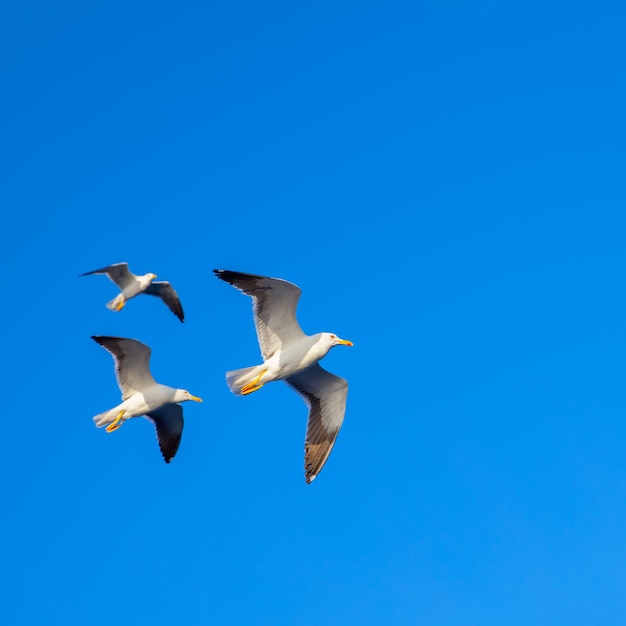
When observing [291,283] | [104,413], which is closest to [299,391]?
[291,283]

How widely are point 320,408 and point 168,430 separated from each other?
15.7 feet

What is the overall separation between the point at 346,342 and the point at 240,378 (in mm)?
2117

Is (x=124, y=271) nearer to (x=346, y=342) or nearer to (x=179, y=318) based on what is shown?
(x=179, y=318)

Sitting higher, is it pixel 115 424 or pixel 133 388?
pixel 133 388

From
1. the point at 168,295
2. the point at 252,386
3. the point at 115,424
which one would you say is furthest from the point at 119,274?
the point at 252,386

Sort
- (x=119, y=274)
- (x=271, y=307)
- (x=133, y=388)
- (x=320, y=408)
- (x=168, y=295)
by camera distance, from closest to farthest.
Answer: (x=271, y=307) < (x=320, y=408) < (x=133, y=388) < (x=119, y=274) < (x=168, y=295)

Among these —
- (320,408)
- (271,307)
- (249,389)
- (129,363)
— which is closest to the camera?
(271,307)

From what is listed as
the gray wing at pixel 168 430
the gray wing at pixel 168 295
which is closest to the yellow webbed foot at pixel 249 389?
the gray wing at pixel 168 430

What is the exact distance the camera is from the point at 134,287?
2622cm

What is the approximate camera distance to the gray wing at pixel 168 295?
89.6 ft

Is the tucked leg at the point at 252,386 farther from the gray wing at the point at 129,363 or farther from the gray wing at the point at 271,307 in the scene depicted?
the gray wing at the point at 129,363

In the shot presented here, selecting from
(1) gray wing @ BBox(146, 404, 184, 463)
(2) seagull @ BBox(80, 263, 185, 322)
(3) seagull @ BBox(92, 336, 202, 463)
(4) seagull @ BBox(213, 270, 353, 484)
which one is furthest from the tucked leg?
(2) seagull @ BBox(80, 263, 185, 322)

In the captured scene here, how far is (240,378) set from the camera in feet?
59.6

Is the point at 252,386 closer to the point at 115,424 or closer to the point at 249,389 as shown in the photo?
the point at 249,389
